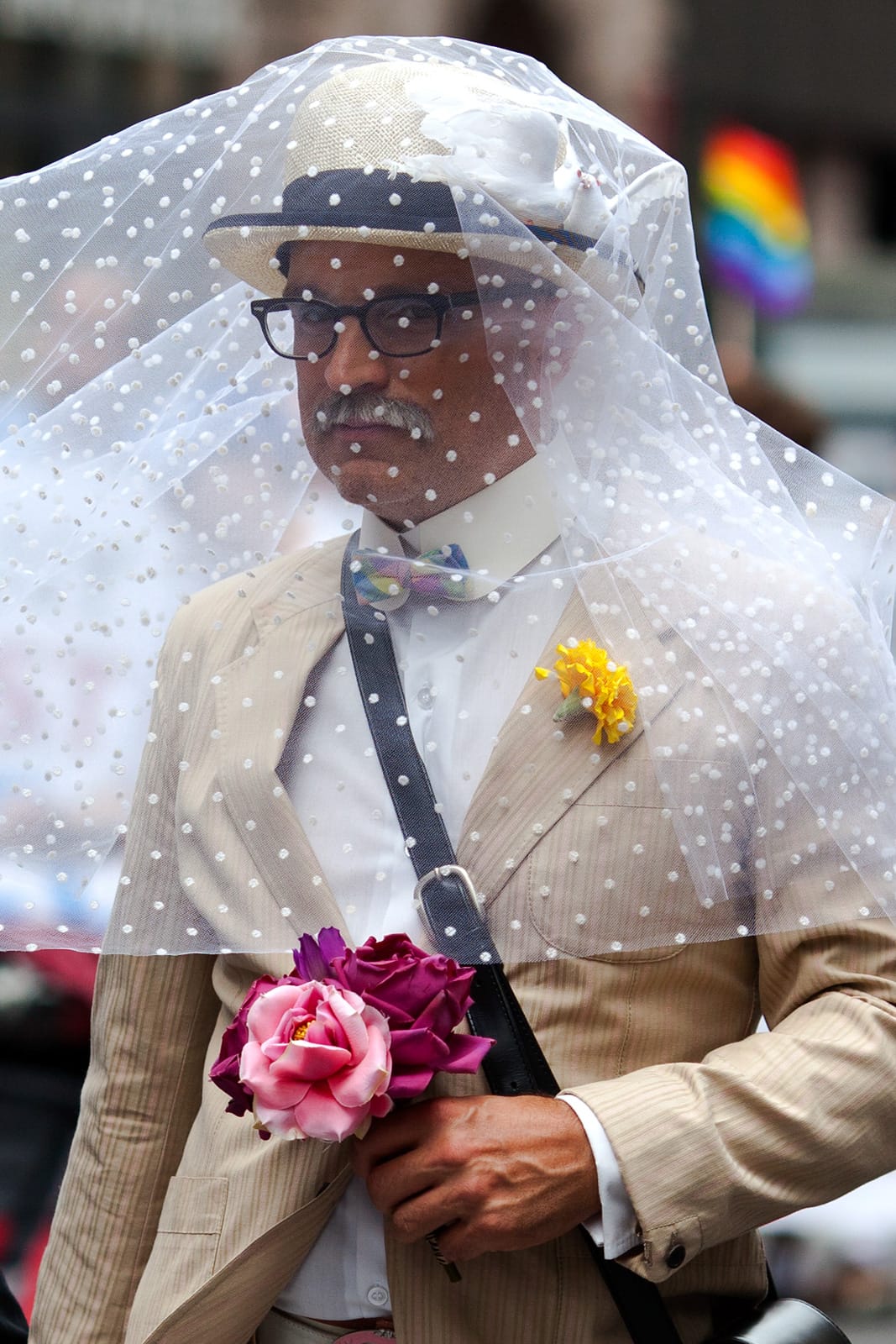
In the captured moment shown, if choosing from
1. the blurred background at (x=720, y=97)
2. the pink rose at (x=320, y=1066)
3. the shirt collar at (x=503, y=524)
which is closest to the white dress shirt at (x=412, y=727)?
the shirt collar at (x=503, y=524)

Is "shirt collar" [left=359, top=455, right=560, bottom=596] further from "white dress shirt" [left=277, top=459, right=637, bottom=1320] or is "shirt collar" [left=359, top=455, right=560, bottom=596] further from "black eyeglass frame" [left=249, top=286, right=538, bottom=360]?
"black eyeglass frame" [left=249, top=286, right=538, bottom=360]

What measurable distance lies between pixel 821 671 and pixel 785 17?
15.8 m

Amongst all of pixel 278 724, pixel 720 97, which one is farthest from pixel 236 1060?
pixel 720 97

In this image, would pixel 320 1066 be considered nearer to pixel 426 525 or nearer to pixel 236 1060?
pixel 236 1060

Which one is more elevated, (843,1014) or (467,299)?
(467,299)

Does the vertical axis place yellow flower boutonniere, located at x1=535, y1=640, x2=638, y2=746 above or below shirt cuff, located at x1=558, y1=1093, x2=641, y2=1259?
above

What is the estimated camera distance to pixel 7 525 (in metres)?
1.95

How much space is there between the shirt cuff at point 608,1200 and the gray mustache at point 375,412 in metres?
0.78

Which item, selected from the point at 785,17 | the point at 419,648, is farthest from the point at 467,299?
the point at 785,17

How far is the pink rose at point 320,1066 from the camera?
1675 millimetres

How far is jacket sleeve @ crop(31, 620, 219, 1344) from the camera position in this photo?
84.1 inches

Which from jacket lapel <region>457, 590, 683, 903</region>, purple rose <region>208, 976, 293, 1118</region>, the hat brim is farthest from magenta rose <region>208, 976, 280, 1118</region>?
the hat brim

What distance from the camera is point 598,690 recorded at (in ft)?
6.07

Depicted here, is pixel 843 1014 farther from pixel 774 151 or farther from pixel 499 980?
pixel 774 151
